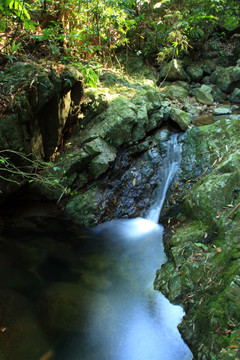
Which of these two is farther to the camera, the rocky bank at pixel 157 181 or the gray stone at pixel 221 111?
the gray stone at pixel 221 111

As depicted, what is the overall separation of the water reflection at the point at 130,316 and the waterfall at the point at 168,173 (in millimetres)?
735

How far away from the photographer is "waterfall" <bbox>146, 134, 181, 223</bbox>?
198 inches

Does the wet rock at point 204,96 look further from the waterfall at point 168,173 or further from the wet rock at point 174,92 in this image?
the waterfall at point 168,173

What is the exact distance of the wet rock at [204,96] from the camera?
895cm

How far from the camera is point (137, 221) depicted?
5000 millimetres

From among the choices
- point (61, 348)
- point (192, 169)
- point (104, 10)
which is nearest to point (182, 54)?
point (104, 10)

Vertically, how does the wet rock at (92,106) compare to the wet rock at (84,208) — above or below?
above

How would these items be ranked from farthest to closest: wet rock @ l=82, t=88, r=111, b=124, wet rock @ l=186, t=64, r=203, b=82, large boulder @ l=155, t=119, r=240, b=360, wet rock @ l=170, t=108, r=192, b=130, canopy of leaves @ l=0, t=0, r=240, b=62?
wet rock @ l=186, t=64, r=203, b=82, wet rock @ l=170, t=108, r=192, b=130, wet rock @ l=82, t=88, r=111, b=124, canopy of leaves @ l=0, t=0, r=240, b=62, large boulder @ l=155, t=119, r=240, b=360

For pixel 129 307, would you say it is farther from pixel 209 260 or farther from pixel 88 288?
pixel 209 260

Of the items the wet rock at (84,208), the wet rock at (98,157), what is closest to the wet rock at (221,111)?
the wet rock at (98,157)

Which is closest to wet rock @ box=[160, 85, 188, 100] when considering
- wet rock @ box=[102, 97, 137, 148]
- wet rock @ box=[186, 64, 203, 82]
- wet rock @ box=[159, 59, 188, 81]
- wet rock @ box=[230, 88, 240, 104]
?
wet rock @ box=[159, 59, 188, 81]

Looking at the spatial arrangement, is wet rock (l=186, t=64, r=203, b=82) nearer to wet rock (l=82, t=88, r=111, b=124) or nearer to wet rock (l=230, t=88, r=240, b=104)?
wet rock (l=230, t=88, r=240, b=104)

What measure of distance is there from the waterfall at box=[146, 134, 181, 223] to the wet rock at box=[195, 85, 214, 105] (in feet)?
13.1

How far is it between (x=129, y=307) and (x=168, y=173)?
3100 millimetres
